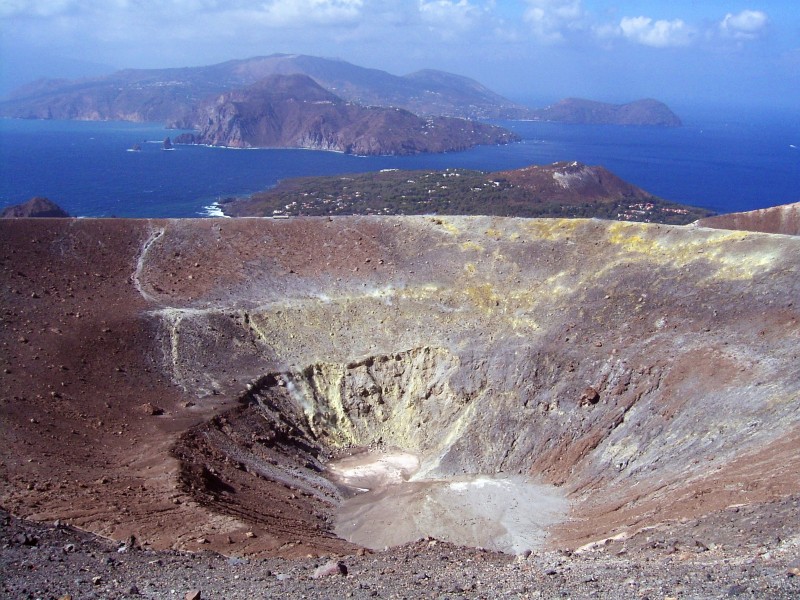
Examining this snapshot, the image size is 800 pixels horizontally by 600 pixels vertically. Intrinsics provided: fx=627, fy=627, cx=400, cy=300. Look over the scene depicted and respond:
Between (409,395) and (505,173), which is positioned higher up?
(505,173)

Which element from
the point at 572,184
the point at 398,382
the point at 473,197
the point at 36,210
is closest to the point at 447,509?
the point at 398,382

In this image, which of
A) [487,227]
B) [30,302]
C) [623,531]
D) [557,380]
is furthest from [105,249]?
[623,531]

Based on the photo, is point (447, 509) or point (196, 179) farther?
point (196, 179)

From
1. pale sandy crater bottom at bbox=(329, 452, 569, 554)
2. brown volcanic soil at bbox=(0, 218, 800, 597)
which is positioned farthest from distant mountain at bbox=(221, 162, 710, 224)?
pale sandy crater bottom at bbox=(329, 452, 569, 554)

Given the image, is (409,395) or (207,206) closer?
(409,395)

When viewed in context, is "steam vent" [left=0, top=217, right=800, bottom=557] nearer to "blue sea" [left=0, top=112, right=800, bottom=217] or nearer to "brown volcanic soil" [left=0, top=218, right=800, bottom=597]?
"brown volcanic soil" [left=0, top=218, right=800, bottom=597]

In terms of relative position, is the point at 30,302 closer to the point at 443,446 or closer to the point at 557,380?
the point at 443,446

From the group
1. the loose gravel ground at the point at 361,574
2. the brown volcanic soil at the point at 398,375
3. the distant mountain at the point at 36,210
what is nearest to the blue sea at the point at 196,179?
the distant mountain at the point at 36,210

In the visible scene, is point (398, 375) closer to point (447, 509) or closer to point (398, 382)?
point (398, 382)
